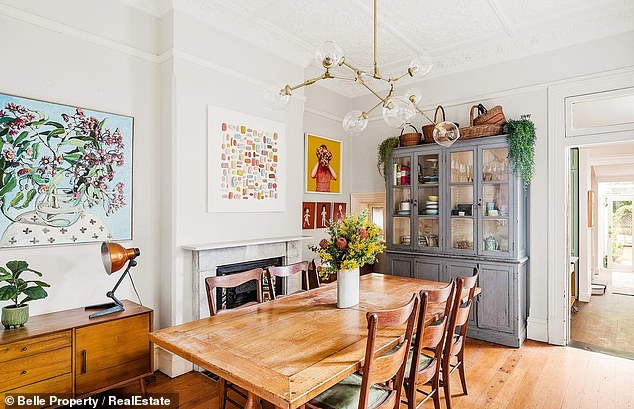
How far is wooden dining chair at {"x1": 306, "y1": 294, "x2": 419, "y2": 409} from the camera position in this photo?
5.17 feet

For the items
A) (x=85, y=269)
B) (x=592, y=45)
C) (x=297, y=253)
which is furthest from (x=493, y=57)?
(x=85, y=269)

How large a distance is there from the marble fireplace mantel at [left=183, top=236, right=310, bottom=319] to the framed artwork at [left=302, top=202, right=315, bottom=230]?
0.68 meters

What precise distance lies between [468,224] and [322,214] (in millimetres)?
1822

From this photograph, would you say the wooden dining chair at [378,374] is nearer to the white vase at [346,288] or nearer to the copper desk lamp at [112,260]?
the white vase at [346,288]

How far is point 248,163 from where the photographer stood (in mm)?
3742

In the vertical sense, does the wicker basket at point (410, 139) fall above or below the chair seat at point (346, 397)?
above

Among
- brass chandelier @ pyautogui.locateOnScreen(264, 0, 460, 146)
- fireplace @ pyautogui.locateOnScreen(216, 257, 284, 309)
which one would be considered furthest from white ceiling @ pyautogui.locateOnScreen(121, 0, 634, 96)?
fireplace @ pyautogui.locateOnScreen(216, 257, 284, 309)

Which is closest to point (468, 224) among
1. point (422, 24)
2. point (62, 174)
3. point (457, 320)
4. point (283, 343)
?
point (457, 320)

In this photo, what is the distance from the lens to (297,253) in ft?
13.8

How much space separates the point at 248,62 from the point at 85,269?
7.74 ft

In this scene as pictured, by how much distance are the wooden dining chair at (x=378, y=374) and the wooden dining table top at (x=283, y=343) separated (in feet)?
0.28

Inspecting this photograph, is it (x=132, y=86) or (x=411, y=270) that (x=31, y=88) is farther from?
(x=411, y=270)

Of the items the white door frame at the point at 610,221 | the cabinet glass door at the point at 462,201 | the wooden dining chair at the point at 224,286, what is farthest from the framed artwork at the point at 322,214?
the white door frame at the point at 610,221

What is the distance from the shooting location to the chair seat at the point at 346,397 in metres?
1.84
